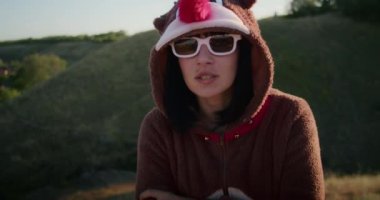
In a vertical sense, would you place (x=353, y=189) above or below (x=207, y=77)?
below

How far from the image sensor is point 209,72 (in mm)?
2438

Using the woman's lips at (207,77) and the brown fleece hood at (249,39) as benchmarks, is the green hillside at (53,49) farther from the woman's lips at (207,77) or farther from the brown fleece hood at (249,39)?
the woman's lips at (207,77)

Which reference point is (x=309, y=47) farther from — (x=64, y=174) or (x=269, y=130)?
(x=269, y=130)

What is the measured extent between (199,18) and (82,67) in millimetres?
28871

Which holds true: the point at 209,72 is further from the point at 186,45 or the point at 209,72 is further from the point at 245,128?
the point at 245,128

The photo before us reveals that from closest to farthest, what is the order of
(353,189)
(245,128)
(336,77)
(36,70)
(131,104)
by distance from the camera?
(245,128), (353,189), (131,104), (336,77), (36,70)

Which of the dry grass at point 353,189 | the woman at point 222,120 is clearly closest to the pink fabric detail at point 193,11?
the woman at point 222,120

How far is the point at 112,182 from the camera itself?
18047 millimetres

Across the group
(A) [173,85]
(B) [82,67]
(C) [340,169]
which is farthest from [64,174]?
(A) [173,85]

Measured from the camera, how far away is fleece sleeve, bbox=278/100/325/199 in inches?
96.0

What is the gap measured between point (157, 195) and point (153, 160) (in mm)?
161

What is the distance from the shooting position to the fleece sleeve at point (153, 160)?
2674 mm

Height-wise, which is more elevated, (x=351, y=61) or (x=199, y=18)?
(x=199, y=18)

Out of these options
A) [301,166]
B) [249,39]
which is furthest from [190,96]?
[301,166]
